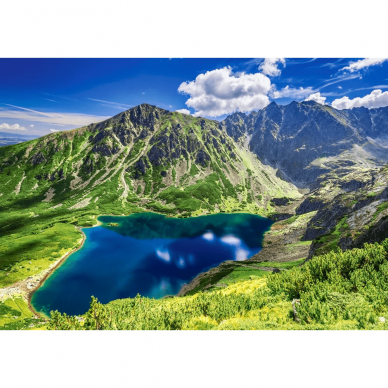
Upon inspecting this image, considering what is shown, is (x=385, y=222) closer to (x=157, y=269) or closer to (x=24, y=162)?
(x=157, y=269)

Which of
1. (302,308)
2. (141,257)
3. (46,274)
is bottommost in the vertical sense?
(46,274)

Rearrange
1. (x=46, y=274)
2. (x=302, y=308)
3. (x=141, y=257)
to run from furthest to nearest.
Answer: (x=141, y=257) → (x=46, y=274) → (x=302, y=308)

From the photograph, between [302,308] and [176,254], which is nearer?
[302,308]

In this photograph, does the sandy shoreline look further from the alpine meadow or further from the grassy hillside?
the grassy hillside

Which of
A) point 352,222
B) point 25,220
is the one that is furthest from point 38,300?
point 25,220

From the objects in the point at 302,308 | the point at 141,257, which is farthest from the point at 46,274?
the point at 302,308

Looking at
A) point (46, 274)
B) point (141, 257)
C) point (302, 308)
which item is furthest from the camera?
point (141, 257)

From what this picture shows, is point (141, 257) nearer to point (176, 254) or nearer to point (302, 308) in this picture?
point (176, 254)
